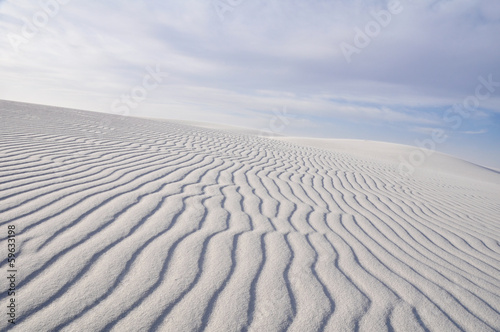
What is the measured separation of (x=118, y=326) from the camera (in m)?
1.49

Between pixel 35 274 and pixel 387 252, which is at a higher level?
pixel 35 274

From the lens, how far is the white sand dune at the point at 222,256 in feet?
5.44

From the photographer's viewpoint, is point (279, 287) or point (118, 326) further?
point (279, 287)

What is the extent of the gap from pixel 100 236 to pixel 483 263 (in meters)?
3.40

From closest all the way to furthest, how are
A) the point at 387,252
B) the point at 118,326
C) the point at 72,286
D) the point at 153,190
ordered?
the point at 118,326 → the point at 72,286 → the point at 387,252 → the point at 153,190

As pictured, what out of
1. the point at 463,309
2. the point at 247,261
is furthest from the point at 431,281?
the point at 247,261

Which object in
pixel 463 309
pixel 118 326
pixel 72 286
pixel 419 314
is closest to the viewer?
pixel 118 326

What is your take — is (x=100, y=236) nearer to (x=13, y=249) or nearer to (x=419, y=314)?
(x=13, y=249)

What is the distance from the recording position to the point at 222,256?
2.24 meters

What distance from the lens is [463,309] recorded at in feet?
6.70

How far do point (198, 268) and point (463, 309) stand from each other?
1.78m

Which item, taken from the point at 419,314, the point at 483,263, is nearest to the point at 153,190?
the point at 419,314

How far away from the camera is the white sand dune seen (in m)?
1.66

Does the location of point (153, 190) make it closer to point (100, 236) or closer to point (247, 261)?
point (100, 236)
